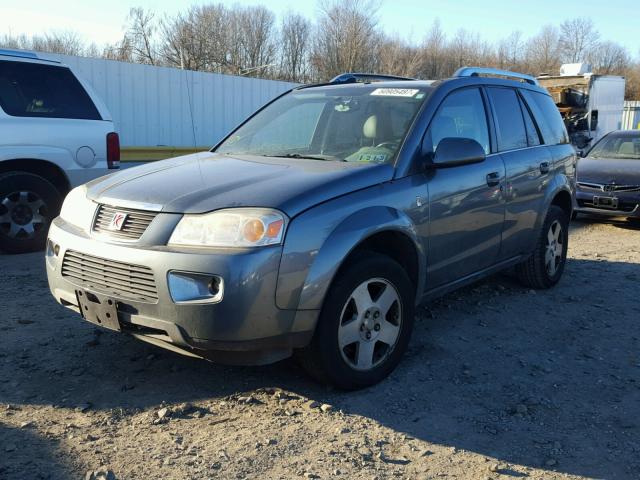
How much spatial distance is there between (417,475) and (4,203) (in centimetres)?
531

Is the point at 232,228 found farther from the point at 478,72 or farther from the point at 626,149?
the point at 626,149

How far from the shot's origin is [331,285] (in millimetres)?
3219

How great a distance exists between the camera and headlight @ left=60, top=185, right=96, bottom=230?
343 centimetres

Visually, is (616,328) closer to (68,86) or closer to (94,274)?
(94,274)

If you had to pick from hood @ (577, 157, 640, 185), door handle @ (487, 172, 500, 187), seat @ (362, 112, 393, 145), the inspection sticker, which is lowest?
hood @ (577, 157, 640, 185)

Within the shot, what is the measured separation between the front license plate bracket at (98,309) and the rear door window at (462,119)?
2170mm

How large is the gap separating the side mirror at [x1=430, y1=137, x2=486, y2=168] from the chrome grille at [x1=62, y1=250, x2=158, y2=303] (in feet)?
6.10

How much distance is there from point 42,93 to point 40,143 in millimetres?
582

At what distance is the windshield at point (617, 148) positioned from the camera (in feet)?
34.2

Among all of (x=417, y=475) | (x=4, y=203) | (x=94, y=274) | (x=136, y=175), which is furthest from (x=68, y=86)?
(x=417, y=475)

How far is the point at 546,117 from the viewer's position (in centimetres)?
565

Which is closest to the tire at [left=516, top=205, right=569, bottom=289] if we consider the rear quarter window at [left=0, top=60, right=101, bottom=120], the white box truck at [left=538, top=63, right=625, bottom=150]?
the rear quarter window at [left=0, top=60, right=101, bottom=120]

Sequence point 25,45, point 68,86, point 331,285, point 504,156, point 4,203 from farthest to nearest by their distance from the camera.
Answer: point 25,45 < point 68,86 < point 4,203 < point 504,156 < point 331,285

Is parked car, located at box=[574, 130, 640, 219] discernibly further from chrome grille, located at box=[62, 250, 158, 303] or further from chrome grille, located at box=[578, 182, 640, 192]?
chrome grille, located at box=[62, 250, 158, 303]
